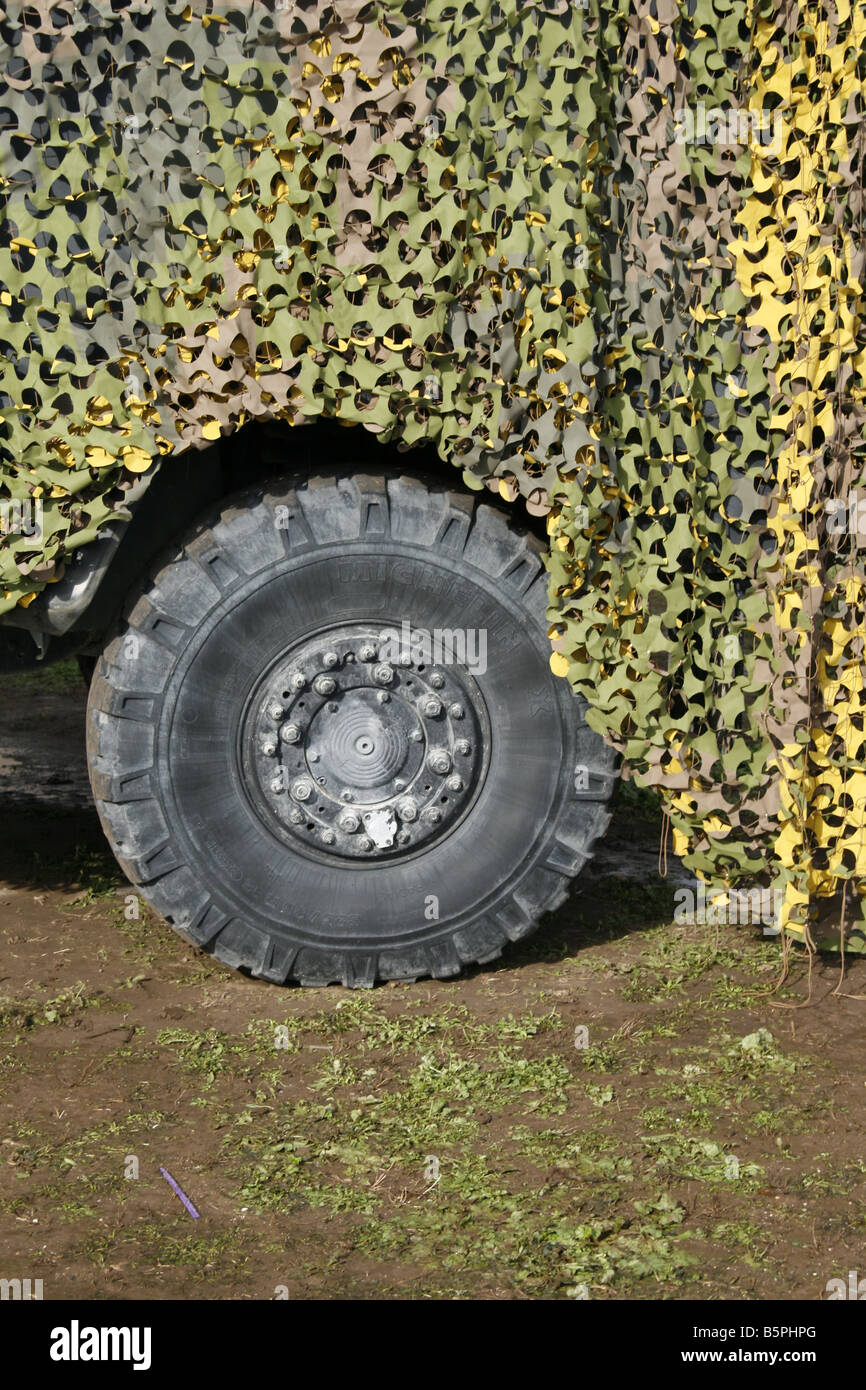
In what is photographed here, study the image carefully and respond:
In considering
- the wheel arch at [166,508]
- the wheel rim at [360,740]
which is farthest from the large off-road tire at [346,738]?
the wheel arch at [166,508]

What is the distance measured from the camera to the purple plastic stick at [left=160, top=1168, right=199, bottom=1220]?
3256 millimetres

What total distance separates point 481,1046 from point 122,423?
1.95m

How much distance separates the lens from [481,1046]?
13.3 feet

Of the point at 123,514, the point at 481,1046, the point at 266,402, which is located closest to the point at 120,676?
the point at 123,514

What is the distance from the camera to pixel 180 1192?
3328mm

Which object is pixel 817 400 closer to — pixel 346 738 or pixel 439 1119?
pixel 346 738

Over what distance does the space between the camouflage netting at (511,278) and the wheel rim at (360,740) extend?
42 cm

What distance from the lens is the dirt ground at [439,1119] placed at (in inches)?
121

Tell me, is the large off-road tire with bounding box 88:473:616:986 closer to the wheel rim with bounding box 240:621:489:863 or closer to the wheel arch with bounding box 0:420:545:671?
the wheel rim with bounding box 240:621:489:863

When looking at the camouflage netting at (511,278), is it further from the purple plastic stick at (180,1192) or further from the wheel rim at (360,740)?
the purple plastic stick at (180,1192)

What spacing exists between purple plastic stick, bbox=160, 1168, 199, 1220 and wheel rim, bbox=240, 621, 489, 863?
3.72 ft

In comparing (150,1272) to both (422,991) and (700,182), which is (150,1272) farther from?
(700,182)

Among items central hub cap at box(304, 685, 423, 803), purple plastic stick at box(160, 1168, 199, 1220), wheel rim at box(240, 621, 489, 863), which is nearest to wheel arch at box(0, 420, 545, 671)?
wheel rim at box(240, 621, 489, 863)

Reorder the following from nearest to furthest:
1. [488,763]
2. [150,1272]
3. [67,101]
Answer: [150,1272] → [67,101] → [488,763]
